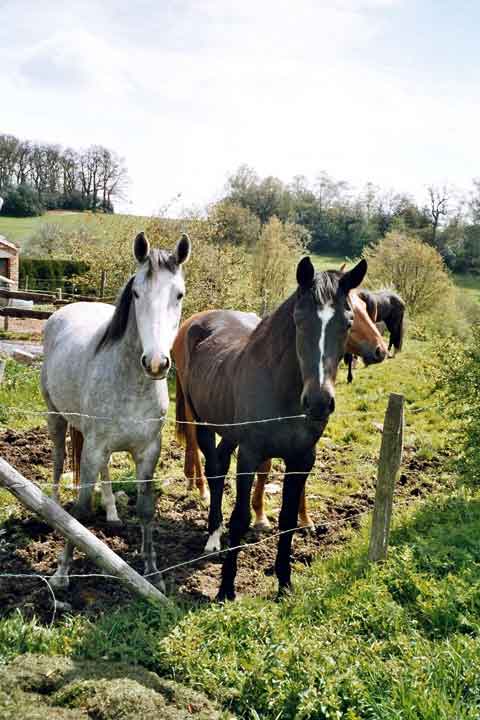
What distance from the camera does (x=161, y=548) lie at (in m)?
4.85

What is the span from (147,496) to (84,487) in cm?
45

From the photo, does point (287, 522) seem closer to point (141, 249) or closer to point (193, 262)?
point (141, 249)

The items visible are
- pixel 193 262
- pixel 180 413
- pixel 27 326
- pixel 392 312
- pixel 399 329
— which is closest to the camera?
pixel 180 413

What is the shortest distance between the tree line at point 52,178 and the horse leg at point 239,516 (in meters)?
46.7

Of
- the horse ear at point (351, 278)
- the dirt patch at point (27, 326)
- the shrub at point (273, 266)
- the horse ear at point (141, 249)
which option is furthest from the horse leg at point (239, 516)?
the shrub at point (273, 266)

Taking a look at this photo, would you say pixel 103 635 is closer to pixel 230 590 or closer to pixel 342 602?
pixel 230 590

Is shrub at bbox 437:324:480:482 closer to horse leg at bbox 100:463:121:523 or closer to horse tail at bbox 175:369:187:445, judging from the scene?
horse tail at bbox 175:369:187:445

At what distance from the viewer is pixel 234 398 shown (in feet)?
14.5

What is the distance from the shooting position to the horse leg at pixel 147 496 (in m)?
4.13

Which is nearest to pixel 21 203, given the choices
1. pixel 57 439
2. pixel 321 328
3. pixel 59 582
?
pixel 57 439

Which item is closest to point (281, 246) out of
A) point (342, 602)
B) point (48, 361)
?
point (48, 361)

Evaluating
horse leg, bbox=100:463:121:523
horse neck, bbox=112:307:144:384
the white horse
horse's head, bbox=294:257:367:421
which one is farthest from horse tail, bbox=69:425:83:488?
horse's head, bbox=294:257:367:421

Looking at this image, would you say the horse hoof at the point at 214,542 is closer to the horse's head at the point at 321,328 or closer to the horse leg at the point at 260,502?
the horse leg at the point at 260,502

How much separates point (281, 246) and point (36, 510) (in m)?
22.8
